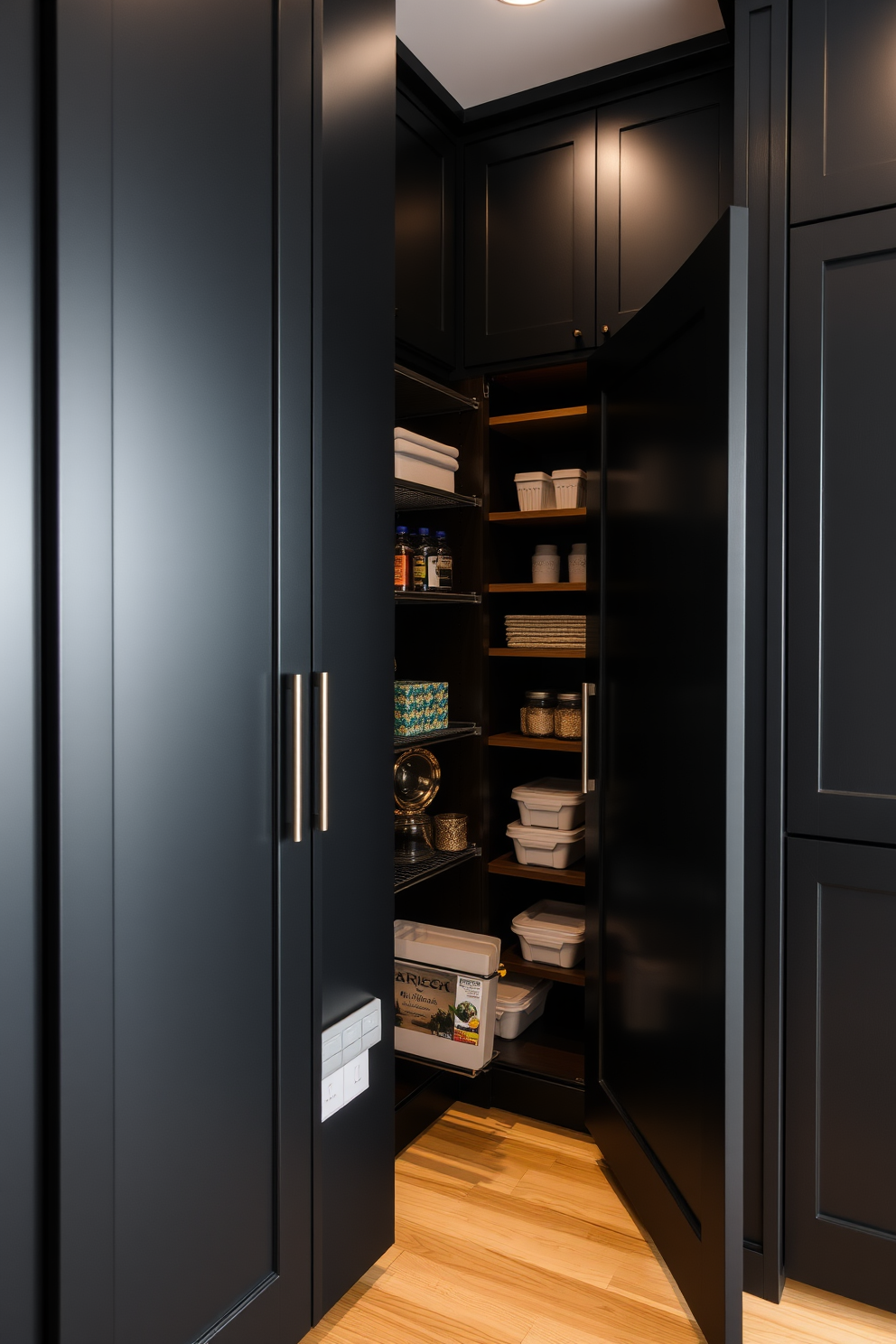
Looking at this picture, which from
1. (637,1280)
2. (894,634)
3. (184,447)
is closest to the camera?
(184,447)

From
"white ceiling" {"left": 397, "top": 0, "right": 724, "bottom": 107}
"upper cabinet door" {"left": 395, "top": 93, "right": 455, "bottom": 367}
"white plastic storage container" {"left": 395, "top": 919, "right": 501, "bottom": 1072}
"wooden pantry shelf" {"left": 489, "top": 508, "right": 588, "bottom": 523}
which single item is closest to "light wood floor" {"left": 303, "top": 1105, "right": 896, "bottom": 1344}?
"white plastic storage container" {"left": 395, "top": 919, "right": 501, "bottom": 1072}

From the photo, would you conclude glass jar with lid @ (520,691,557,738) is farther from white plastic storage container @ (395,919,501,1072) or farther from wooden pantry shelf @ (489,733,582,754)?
white plastic storage container @ (395,919,501,1072)

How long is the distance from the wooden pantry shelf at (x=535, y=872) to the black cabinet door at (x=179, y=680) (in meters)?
1.15

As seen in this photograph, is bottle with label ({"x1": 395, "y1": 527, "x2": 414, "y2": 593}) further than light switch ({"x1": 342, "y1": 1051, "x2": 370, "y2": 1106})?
Yes

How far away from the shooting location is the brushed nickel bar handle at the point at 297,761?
1.13 meters

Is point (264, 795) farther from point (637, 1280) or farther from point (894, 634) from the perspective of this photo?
point (637, 1280)

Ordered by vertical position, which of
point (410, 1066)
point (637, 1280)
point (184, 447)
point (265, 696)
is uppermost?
point (184, 447)

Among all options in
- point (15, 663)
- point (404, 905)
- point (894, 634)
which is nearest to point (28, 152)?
point (15, 663)

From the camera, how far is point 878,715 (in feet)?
5.19

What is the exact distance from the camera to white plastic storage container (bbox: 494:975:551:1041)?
235 centimetres

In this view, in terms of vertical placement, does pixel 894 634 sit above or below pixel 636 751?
above

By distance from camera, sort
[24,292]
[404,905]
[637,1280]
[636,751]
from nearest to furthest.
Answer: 1. [24,292]
2. [637,1280]
3. [636,751]
4. [404,905]

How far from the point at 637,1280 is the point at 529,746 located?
3.87 ft

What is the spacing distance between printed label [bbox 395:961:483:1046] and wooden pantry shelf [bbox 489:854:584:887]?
354 mm
